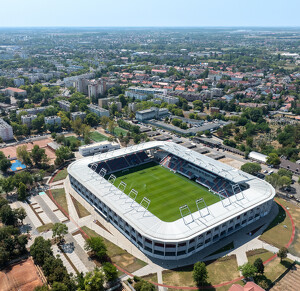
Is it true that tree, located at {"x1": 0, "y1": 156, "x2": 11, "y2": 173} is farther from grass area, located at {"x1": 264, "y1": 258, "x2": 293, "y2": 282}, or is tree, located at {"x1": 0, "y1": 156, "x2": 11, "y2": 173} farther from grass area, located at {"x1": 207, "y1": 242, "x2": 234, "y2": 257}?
grass area, located at {"x1": 264, "y1": 258, "x2": 293, "y2": 282}

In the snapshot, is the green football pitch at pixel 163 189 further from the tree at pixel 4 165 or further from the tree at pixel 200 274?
the tree at pixel 4 165

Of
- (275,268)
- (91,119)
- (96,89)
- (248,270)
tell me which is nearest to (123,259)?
(248,270)

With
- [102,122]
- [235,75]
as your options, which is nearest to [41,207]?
[102,122]

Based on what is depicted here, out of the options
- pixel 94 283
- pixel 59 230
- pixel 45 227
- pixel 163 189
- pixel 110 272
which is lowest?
pixel 163 189

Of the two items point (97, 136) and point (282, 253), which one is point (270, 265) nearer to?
point (282, 253)

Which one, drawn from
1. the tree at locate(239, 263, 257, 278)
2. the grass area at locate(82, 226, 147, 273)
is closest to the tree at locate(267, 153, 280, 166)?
the tree at locate(239, 263, 257, 278)

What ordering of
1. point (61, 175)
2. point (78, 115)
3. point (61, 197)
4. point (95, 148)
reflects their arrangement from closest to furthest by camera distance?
point (61, 197) < point (61, 175) < point (95, 148) < point (78, 115)
